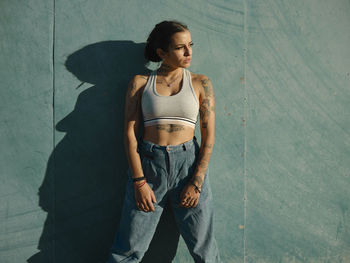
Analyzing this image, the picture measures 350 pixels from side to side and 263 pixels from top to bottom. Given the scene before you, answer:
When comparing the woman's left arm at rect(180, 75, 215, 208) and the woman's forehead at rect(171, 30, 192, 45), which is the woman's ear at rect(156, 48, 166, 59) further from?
the woman's left arm at rect(180, 75, 215, 208)

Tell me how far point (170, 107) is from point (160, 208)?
0.76 meters

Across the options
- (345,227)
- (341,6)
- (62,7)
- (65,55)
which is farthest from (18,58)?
(345,227)

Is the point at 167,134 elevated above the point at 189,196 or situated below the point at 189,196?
above

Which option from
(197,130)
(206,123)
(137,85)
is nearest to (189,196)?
(206,123)

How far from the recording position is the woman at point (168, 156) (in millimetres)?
2051

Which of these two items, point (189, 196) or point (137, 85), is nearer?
point (189, 196)

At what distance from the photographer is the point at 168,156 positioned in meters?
2.03

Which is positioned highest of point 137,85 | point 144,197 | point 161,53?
point 161,53

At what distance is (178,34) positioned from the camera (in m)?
2.04

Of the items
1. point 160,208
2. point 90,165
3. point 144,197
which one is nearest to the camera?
point 144,197

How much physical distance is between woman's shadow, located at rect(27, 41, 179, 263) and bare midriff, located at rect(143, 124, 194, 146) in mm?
445

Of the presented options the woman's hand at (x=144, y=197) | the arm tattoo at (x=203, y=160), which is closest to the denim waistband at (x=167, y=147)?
the arm tattoo at (x=203, y=160)

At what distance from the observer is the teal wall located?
2.34 m

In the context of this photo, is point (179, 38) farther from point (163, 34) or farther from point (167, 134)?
point (167, 134)
